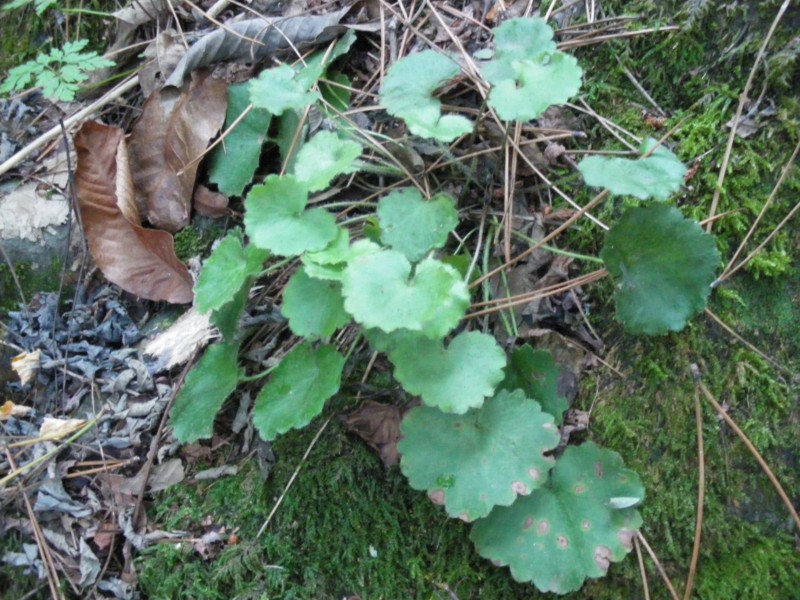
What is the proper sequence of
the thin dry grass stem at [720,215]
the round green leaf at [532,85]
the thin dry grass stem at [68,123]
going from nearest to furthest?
the round green leaf at [532,85] < the thin dry grass stem at [720,215] < the thin dry grass stem at [68,123]

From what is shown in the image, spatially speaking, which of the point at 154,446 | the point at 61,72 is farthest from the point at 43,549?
the point at 61,72

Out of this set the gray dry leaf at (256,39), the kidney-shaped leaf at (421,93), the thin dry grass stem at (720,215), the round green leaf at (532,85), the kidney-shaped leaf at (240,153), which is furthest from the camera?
the gray dry leaf at (256,39)

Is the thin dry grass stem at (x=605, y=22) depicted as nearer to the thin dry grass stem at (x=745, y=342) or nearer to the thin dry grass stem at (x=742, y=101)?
the thin dry grass stem at (x=742, y=101)

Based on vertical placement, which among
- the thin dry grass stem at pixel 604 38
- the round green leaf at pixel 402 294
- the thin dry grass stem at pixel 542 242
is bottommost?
the thin dry grass stem at pixel 542 242

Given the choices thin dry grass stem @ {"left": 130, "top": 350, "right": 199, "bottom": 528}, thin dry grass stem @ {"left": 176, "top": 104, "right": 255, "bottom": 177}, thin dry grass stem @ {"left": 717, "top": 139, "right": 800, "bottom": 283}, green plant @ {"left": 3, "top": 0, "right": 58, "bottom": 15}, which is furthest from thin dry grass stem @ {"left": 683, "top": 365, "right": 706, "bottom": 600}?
green plant @ {"left": 3, "top": 0, "right": 58, "bottom": 15}

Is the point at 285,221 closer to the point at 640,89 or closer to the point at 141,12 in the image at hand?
the point at 640,89

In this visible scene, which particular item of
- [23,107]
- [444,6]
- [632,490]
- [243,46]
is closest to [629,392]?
[632,490]

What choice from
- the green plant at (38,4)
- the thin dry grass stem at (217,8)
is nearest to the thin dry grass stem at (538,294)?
the thin dry grass stem at (217,8)
